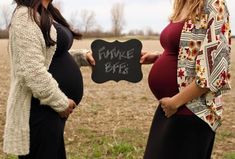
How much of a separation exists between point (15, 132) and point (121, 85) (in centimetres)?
872

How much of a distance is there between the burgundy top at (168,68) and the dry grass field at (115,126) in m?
2.20

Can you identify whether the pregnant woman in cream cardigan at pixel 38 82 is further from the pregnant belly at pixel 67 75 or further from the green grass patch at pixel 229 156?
the green grass patch at pixel 229 156

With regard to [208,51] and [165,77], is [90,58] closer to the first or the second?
[165,77]

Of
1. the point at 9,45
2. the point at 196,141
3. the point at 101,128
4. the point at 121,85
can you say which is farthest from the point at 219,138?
the point at 121,85

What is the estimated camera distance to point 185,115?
112 inches

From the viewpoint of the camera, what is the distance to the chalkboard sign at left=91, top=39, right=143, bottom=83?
→ 362 centimetres

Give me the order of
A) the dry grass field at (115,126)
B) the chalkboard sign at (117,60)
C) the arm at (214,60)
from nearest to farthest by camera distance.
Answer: the arm at (214,60) → the chalkboard sign at (117,60) → the dry grass field at (115,126)

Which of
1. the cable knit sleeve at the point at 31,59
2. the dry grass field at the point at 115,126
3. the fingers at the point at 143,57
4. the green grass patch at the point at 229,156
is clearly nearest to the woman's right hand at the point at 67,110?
the cable knit sleeve at the point at 31,59

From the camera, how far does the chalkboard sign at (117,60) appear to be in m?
3.62

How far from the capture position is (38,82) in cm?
293

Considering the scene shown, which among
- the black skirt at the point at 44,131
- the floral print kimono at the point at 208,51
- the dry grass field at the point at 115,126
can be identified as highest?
the floral print kimono at the point at 208,51

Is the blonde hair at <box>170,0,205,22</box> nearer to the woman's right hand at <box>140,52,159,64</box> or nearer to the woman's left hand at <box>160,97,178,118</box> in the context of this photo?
the woman's left hand at <box>160,97,178,118</box>

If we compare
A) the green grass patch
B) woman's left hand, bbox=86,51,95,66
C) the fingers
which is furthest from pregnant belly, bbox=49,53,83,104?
the green grass patch

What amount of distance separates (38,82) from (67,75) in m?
0.32
